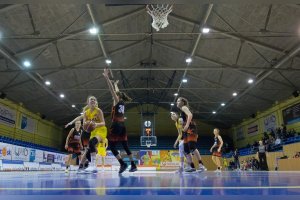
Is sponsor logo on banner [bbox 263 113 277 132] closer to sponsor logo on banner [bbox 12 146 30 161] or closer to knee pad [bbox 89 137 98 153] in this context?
sponsor logo on banner [bbox 12 146 30 161]

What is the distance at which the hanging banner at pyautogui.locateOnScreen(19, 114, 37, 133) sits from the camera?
2777cm

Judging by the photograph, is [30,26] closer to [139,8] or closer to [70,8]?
[70,8]

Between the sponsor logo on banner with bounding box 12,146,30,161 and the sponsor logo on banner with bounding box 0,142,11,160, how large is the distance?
53 cm

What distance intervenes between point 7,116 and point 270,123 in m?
24.8

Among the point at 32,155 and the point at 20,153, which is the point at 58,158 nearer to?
the point at 32,155

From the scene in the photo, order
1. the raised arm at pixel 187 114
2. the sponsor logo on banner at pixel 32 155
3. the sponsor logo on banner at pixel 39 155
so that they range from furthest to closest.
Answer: the sponsor logo on banner at pixel 39 155 < the sponsor logo on banner at pixel 32 155 < the raised arm at pixel 187 114

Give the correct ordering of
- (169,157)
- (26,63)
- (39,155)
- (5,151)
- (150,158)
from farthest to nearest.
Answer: (169,157) < (150,158) < (39,155) < (26,63) < (5,151)

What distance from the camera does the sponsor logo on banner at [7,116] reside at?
2393 centimetres

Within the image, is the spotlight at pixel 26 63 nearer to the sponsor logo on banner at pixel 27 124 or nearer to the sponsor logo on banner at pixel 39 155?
the sponsor logo on banner at pixel 39 155

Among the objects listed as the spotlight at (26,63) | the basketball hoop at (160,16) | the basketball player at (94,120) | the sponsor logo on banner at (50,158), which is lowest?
the sponsor logo on banner at (50,158)

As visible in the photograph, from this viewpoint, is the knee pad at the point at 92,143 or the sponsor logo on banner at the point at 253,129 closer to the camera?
the knee pad at the point at 92,143

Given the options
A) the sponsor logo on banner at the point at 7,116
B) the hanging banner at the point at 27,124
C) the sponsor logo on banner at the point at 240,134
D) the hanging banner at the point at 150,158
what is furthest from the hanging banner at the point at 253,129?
the sponsor logo on banner at the point at 7,116

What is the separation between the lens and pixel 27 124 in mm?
28938

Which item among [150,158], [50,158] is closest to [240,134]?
[150,158]
